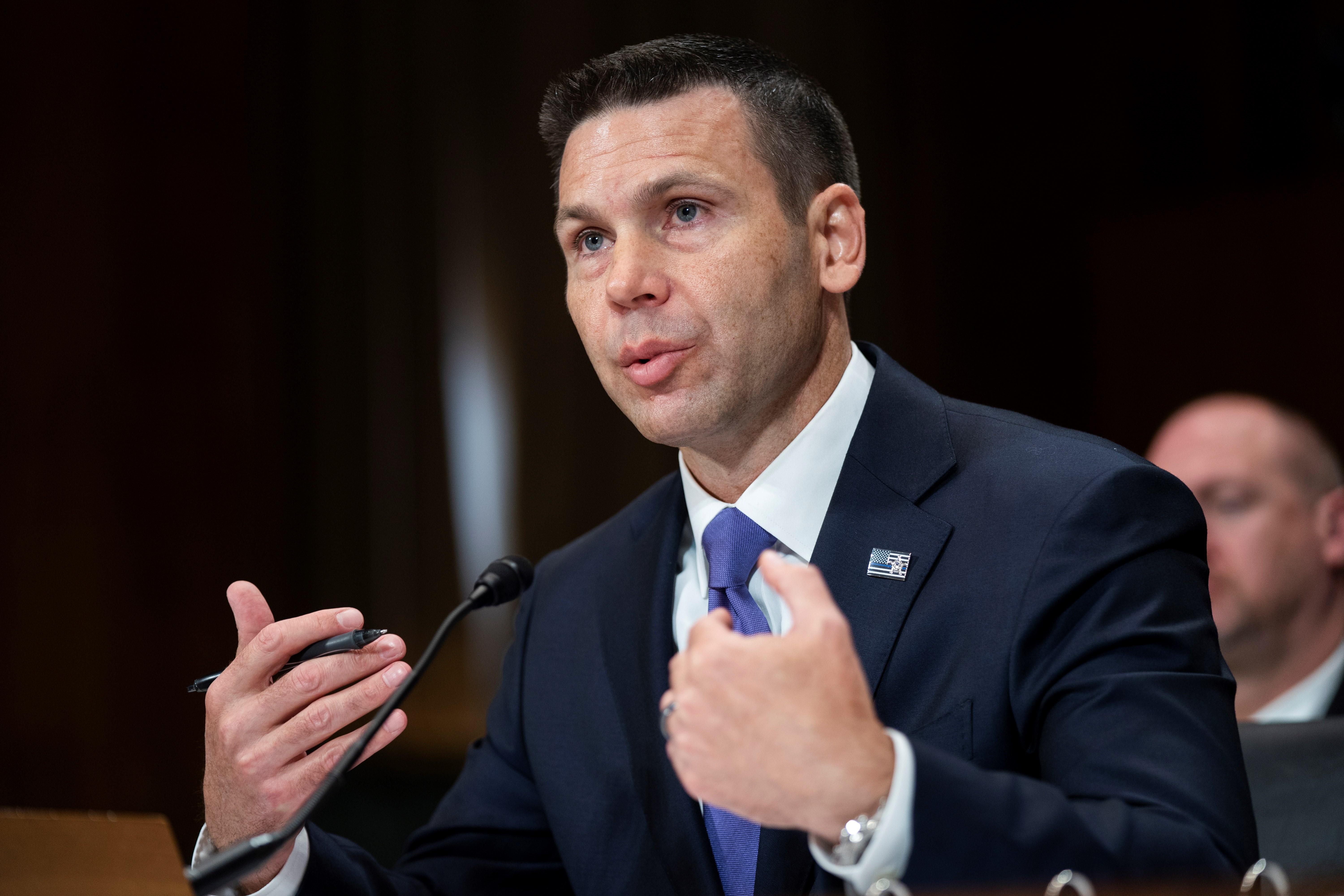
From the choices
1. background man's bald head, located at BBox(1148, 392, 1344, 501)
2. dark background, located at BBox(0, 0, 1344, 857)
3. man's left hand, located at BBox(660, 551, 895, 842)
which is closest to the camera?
man's left hand, located at BBox(660, 551, 895, 842)

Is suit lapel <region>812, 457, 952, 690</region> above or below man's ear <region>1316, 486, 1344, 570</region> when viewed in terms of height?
above

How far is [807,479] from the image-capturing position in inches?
62.3

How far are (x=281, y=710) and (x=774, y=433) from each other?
2.30ft

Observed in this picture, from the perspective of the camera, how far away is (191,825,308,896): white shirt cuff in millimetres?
1406

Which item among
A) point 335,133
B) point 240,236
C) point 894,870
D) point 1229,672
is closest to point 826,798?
point 894,870

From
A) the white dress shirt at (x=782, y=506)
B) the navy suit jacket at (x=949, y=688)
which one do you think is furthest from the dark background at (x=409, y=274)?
the white dress shirt at (x=782, y=506)

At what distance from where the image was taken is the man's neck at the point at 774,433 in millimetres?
1621

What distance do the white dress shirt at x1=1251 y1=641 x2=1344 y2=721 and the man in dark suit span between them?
165 cm

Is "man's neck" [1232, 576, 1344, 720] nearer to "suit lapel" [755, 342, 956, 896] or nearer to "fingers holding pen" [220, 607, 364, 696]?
"suit lapel" [755, 342, 956, 896]

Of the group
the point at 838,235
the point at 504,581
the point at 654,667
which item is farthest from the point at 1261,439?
the point at 504,581

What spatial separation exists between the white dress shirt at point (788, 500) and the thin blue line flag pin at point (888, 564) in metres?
0.08

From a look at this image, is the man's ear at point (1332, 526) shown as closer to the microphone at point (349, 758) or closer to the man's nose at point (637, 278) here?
the man's nose at point (637, 278)

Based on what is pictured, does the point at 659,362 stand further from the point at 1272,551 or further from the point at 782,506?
the point at 1272,551

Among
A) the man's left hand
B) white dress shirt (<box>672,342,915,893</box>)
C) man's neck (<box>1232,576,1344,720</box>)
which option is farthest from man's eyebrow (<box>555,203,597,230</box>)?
man's neck (<box>1232,576,1344,720</box>)
